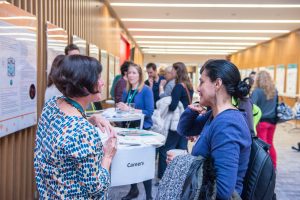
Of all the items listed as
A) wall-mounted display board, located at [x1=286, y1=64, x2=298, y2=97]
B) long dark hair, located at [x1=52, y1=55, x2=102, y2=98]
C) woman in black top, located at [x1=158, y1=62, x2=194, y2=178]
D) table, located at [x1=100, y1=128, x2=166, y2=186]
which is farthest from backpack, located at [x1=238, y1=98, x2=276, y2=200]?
wall-mounted display board, located at [x1=286, y1=64, x2=298, y2=97]

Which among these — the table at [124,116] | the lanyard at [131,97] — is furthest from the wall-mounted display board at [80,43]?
the table at [124,116]

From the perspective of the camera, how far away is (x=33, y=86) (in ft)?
10.0

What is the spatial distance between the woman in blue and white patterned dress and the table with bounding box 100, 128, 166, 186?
94cm

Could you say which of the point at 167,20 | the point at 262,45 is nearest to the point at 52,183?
the point at 167,20

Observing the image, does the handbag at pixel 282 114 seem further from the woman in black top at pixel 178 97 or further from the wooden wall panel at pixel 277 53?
the wooden wall panel at pixel 277 53

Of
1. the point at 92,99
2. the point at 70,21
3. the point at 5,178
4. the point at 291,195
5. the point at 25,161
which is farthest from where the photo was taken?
the point at 70,21

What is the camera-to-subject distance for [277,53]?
520 inches

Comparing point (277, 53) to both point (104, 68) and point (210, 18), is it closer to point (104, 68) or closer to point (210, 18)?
point (210, 18)

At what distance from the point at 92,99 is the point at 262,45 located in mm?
15114

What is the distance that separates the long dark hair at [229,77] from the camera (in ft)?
4.87

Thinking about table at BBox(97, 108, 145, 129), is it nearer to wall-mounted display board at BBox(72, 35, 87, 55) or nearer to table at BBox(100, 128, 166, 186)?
table at BBox(100, 128, 166, 186)

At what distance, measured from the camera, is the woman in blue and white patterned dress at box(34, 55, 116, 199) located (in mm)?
Result: 1156

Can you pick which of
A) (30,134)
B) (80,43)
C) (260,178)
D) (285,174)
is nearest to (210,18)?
(80,43)

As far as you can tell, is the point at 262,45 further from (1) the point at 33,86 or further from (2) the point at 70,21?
(1) the point at 33,86
